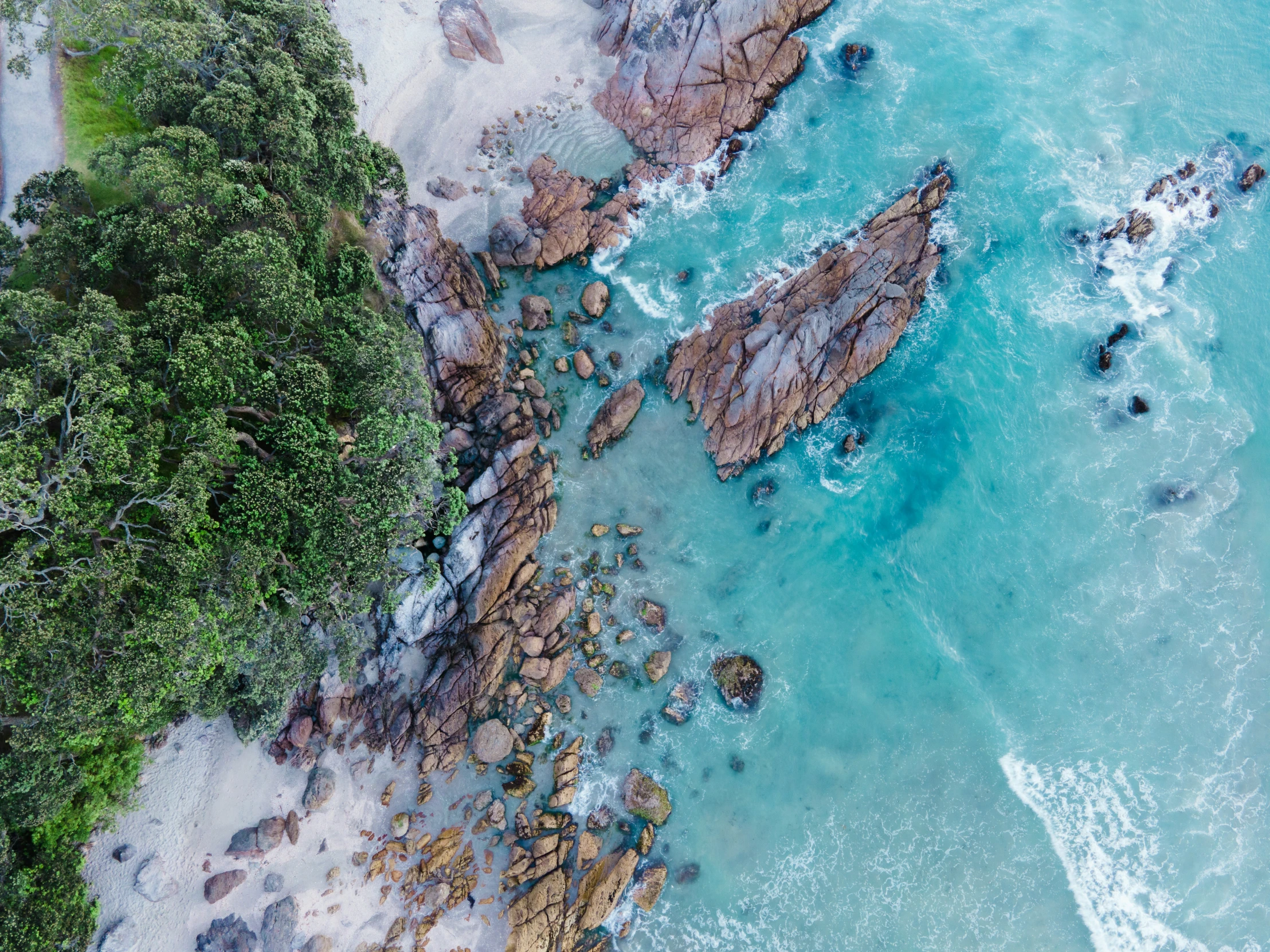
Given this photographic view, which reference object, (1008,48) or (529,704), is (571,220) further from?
(1008,48)

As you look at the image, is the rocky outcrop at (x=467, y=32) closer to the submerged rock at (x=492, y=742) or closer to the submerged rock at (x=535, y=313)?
the submerged rock at (x=535, y=313)

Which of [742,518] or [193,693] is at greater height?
[193,693]

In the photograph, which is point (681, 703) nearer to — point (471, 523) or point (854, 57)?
point (471, 523)

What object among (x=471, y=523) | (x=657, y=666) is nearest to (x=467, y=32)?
(x=471, y=523)

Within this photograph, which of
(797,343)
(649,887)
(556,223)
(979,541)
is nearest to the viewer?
(649,887)

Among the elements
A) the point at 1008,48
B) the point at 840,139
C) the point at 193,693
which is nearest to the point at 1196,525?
the point at 840,139

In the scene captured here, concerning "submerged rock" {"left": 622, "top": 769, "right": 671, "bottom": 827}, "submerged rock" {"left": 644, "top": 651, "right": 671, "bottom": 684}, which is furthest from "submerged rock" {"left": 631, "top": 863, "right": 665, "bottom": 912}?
"submerged rock" {"left": 644, "top": 651, "right": 671, "bottom": 684}
